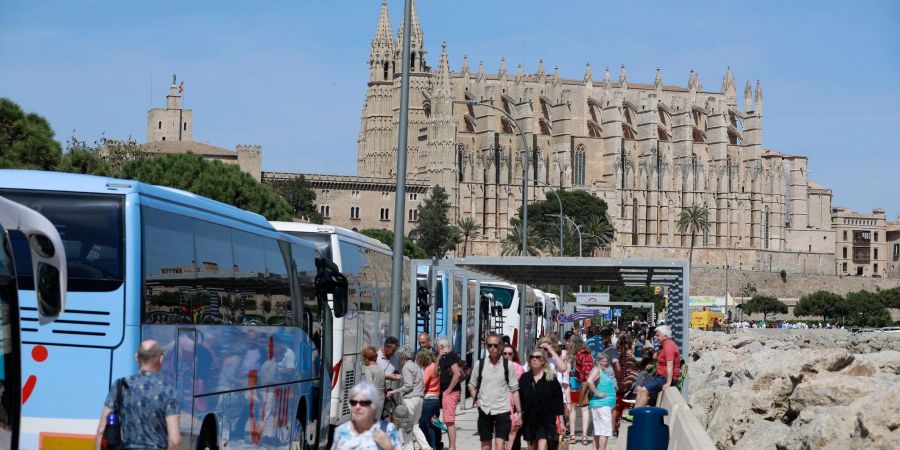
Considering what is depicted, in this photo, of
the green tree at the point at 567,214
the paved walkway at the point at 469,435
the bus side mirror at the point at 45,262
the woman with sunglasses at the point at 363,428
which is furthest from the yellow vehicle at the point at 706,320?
the woman with sunglasses at the point at 363,428

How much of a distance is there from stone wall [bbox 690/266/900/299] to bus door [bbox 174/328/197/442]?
123248 millimetres

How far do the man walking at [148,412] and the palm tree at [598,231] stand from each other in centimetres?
11300

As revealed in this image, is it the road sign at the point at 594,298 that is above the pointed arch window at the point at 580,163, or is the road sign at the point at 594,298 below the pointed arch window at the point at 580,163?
below

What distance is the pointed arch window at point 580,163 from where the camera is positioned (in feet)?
436

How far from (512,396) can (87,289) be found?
204 inches

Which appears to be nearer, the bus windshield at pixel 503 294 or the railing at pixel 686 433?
the railing at pixel 686 433

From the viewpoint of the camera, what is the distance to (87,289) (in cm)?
934

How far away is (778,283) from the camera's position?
457ft

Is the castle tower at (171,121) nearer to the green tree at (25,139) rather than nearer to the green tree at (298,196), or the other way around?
the green tree at (298,196)

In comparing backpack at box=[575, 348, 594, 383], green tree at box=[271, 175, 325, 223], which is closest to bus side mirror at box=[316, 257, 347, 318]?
backpack at box=[575, 348, 594, 383]

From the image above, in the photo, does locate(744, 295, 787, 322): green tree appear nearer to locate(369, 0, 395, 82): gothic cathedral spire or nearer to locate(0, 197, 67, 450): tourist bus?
locate(369, 0, 395, 82): gothic cathedral spire

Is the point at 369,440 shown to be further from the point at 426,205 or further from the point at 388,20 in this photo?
the point at 388,20

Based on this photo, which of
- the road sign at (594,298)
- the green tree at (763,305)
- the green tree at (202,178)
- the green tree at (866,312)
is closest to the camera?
the green tree at (202,178)

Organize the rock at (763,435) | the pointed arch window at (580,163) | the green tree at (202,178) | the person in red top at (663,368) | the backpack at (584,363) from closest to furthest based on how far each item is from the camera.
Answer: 1. the rock at (763,435)
2. the person in red top at (663,368)
3. the backpack at (584,363)
4. the green tree at (202,178)
5. the pointed arch window at (580,163)
